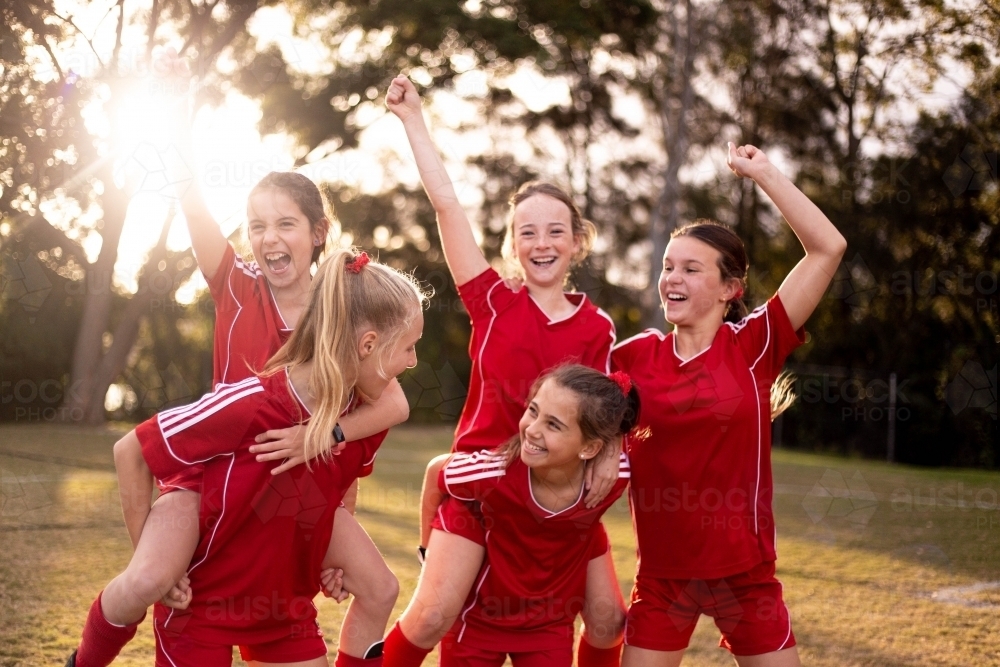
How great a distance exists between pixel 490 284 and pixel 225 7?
16521mm

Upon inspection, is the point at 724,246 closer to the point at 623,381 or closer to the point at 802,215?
the point at 802,215

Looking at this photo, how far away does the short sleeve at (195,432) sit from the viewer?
2.70 metres

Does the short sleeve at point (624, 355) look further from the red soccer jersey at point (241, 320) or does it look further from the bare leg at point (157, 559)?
the bare leg at point (157, 559)

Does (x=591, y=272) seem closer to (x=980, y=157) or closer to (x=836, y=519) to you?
(x=980, y=157)

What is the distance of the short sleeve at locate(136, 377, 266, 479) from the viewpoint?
2.70 metres

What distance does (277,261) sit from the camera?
3.45 m

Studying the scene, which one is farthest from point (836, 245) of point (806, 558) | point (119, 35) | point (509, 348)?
point (119, 35)

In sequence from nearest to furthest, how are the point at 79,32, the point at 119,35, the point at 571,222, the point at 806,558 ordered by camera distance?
1. the point at 571,222
2. the point at 806,558
3. the point at 79,32
4. the point at 119,35

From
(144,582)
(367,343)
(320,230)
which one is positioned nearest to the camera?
(144,582)

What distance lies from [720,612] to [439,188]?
1795mm

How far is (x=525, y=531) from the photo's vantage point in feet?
10.7

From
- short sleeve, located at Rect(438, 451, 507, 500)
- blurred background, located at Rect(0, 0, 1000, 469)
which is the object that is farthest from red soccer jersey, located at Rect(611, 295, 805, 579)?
blurred background, located at Rect(0, 0, 1000, 469)

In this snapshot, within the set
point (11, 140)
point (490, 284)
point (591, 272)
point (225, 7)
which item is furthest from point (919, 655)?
point (591, 272)

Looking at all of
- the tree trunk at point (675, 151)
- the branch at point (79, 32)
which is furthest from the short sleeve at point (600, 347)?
the tree trunk at point (675, 151)
